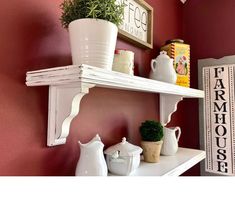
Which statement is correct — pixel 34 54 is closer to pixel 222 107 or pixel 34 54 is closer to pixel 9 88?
pixel 9 88

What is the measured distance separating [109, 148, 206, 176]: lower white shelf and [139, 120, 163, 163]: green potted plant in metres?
0.03

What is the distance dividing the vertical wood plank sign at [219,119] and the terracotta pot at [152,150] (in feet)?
2.10

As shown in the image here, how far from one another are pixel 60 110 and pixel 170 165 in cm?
54

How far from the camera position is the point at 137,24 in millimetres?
1002

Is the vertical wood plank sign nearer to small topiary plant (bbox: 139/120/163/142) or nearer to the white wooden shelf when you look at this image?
small topiary plant (bbox: 139/120/163/142)

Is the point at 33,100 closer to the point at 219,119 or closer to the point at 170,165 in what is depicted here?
the point at 170,165

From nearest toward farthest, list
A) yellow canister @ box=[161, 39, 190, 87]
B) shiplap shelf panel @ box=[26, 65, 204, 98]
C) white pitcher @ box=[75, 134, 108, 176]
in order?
shiplap shelf panel @ box=[26, 65, 204, 98]
white pitcher @ box=[75, 134, 108, 176]
yellow canister @ box=[161, 39, 190, 87]

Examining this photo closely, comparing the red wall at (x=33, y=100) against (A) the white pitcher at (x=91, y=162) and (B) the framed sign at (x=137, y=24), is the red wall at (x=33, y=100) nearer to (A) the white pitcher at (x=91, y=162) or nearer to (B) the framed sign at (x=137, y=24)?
(A) the white pitcher at (x=91, y=162)

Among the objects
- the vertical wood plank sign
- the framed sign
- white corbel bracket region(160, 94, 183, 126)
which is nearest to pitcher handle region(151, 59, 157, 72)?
the framed sign

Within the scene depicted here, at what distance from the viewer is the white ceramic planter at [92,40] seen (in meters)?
0.53

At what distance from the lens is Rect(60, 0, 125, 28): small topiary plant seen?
0.54 m
